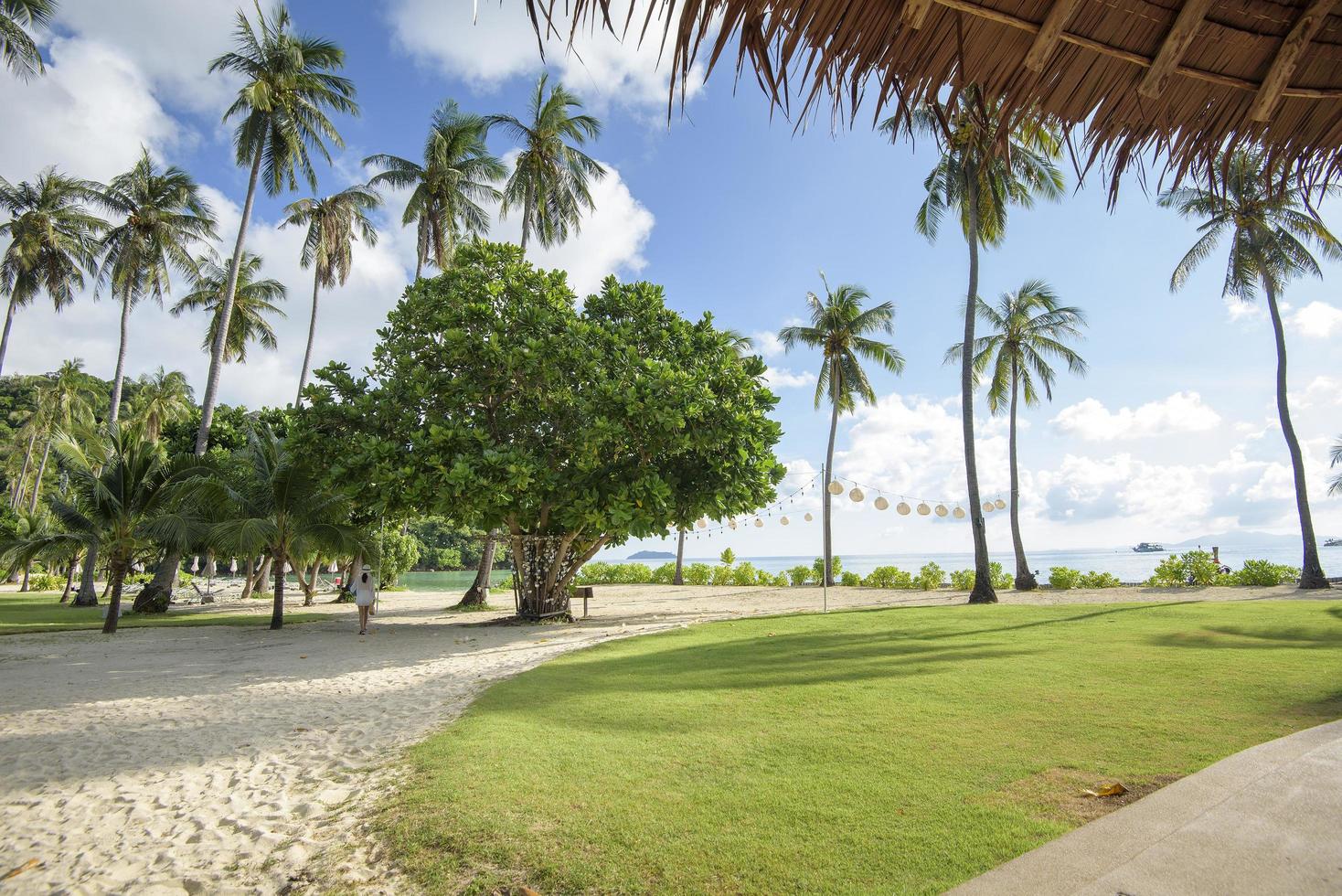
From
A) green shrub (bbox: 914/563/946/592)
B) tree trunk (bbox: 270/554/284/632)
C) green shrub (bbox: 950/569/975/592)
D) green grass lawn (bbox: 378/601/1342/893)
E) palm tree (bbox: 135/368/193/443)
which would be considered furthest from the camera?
palm tree (bbox: 135/368/193/443)

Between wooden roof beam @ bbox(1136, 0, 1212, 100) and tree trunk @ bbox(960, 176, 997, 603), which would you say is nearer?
wooden roof beam @ bbox(1136, 0, 1212, 100)

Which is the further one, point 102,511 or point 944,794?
point 102,511

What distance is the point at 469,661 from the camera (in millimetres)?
10688

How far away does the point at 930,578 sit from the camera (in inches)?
1005

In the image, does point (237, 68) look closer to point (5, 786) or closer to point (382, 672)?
point (382, 672)

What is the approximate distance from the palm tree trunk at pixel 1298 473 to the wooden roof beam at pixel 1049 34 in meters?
23.4

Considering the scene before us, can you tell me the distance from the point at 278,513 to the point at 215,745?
37.0 ft

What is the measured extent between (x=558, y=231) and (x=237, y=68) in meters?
10.5

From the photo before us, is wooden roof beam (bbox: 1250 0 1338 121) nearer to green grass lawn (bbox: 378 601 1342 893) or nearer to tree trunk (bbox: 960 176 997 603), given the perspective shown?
green grass lawn (bbox: 378 601 1342 893)

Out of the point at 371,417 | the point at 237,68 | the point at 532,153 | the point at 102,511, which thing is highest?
the point at 237,68

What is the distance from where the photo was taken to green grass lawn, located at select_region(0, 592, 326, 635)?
1577cm

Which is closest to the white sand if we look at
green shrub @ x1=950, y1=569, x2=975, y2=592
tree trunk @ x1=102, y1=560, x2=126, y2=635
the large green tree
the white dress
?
tree trunk @ x1=102, y1=560, x2=126, y2=635

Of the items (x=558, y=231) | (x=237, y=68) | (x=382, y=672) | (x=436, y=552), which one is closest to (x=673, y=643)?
(x=382, y=672)

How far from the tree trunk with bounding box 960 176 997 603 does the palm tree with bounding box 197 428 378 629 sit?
54.5ft
